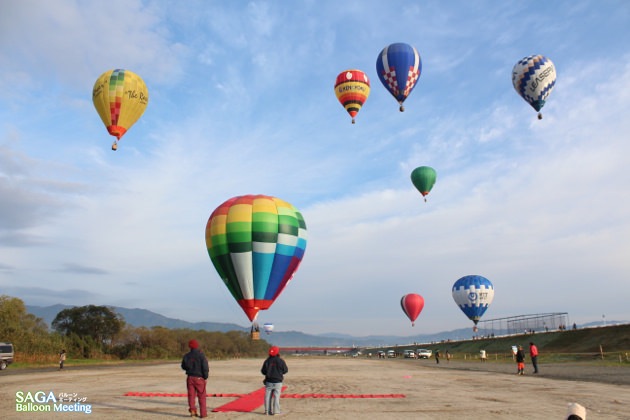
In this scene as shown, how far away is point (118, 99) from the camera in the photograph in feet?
116

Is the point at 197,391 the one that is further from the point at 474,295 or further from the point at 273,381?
the point at 474,295

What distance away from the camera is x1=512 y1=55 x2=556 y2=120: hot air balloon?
46.6 meters

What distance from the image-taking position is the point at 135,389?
19.9 m

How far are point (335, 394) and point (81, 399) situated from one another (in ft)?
28.8

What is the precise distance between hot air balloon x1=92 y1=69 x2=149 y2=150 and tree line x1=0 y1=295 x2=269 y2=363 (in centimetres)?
2829

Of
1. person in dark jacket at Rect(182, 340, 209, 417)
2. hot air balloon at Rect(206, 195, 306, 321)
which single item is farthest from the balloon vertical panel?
person in dark jacket at Rect(182, 340, 209, 417)

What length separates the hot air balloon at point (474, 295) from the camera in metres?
60.8

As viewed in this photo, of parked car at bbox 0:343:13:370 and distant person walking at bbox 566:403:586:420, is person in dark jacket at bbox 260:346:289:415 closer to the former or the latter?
distant person walking at bbox 566:403:586:420

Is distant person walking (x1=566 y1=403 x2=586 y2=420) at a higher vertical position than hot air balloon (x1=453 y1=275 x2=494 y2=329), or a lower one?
lower

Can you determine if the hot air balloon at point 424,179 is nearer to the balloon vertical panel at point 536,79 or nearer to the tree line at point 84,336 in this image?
the balloon vertical panel at point 536,79

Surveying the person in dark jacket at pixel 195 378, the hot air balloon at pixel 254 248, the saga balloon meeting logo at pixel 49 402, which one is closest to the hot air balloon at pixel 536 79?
the hot air balloon at pixel 254 248

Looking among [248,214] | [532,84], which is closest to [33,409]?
[248,214]

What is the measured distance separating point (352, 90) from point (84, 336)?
2194 inches

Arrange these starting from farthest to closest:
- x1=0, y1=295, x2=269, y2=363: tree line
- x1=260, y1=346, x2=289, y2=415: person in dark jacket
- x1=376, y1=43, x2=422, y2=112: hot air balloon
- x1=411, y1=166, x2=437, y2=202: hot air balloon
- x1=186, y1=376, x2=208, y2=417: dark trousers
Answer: x1=411, y1=166, x2=437, y2=202: hot air balloon → x1=0, y1=295, x2=269, y2=363: tree line → x1=376, y1=43, x2=422, y2=112: hot air balloon → x1=260, y1=346, x2=289, y2=415: person in dark jacket → x1=186, y1=376, x2=208, y2=417: dark trousers
